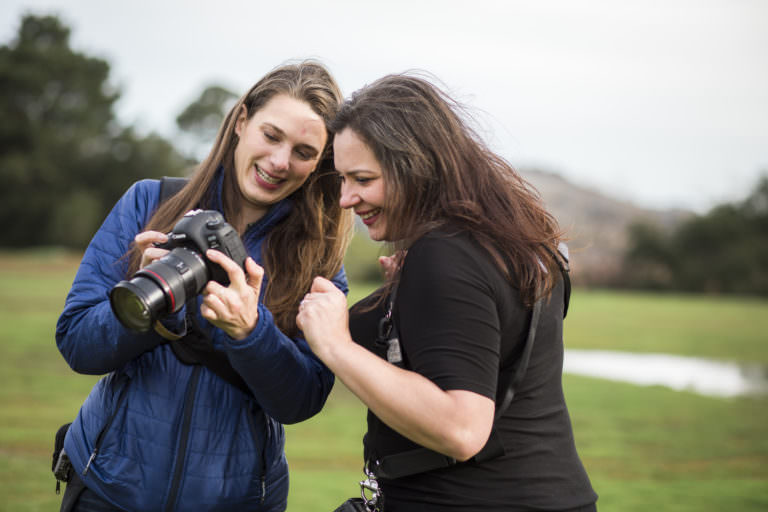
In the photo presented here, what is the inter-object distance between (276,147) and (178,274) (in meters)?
0.77

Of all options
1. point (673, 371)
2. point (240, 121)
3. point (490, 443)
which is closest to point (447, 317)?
point (490, 443)

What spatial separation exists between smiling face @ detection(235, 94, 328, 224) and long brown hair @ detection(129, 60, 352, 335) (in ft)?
0.16

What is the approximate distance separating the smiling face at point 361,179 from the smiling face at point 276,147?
0.56 meters

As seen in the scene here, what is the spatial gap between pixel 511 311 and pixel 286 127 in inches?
47.6

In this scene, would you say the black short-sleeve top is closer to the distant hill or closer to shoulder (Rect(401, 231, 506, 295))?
shoulder (Rect(401, 231, 506, 295))

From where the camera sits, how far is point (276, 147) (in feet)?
8.48

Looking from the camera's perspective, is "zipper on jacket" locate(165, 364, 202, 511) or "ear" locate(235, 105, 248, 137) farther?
"ear" locate(235, 105, 248, 137)

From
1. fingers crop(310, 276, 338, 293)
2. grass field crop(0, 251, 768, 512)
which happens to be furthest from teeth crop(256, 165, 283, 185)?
grass field crop(0, 251, 768, 512)

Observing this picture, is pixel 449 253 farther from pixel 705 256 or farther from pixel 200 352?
pixel 705 256

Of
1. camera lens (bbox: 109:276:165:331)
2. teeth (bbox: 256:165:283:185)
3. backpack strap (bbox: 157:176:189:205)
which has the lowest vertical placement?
camera lens (bbox: 109:276:165:331)

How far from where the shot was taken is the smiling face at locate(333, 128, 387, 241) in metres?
1.96

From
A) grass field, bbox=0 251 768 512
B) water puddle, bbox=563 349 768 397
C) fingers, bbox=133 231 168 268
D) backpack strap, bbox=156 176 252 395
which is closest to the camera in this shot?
fingers, bbox=133 231 168 268

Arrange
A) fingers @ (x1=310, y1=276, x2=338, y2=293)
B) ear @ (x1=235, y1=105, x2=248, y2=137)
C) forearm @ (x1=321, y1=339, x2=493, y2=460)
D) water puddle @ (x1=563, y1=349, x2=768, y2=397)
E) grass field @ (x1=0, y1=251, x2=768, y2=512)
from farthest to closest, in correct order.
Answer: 1. water puddle @ (x1=563, y1=349, x2=768, y2=397)
2. grass field @ (x1=0, y1=251, x2=768, y2=512)
3. ear @ (x1=235, y1=105, x2=248, y2=137)
4. fingers @ (x1=310, y1=276, x2=338, y2=293)
5. forearm @ (x1=321, y1=339, x2=493, y2=460)

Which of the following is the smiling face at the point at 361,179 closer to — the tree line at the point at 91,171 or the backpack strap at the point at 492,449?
the backpack strap at the point at 492,449
